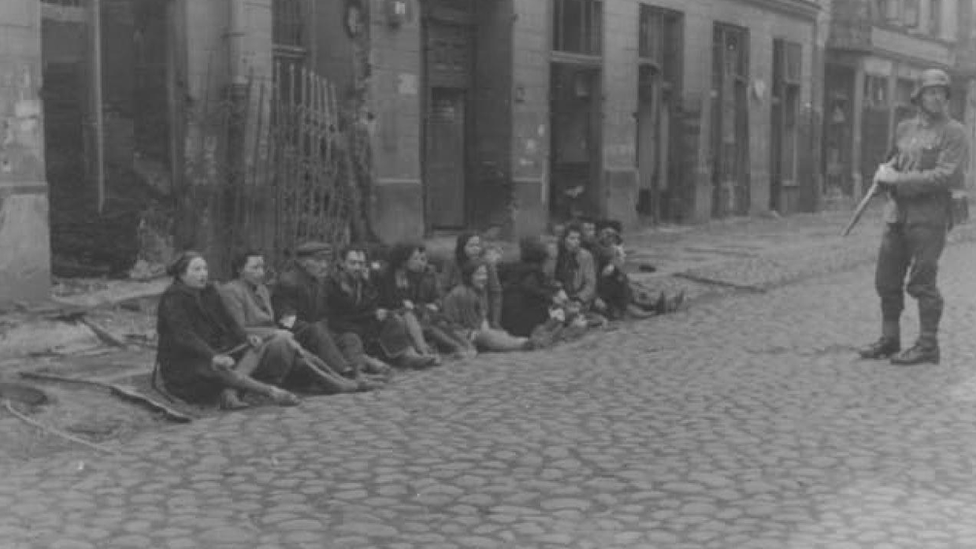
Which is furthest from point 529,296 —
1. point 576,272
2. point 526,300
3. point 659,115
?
point 659,115

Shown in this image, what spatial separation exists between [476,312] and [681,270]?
597cm

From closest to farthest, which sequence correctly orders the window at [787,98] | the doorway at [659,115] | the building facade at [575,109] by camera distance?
the building facade at [575,109] < the doorway at [659,115] < the window at [787,98]

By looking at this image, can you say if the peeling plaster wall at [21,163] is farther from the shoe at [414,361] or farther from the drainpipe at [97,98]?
the shoe at [414,361]

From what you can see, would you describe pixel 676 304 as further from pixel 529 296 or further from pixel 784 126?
pixel 784 126

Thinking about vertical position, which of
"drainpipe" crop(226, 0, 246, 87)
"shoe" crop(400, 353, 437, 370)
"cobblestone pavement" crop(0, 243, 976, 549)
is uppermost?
"drainpipe" crop(226, 0, 246, 87)

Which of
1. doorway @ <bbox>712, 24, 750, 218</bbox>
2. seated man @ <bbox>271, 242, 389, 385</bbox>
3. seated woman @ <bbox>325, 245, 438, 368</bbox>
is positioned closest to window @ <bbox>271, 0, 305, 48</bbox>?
seated woman @ <bbox>325, 245, 438, 368</bbox>

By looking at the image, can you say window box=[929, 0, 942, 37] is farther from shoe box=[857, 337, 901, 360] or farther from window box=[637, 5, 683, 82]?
shoe box=[857, 337, 901, 360]

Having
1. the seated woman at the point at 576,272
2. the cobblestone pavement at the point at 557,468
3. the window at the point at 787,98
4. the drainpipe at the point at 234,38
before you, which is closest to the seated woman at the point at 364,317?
the cobblestone pavement at the point at 557,468

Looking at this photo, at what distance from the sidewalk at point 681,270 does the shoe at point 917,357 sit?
4.84 meters

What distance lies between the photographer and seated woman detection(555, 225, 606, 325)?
11.8 m

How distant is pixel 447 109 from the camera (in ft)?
58.4

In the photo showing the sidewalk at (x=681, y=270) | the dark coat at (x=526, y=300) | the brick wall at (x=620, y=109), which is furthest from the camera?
the brick wall at (x=620, y=109)

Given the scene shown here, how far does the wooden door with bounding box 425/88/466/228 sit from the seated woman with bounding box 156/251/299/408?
9.21 meters

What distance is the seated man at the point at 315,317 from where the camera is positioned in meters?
8.95
